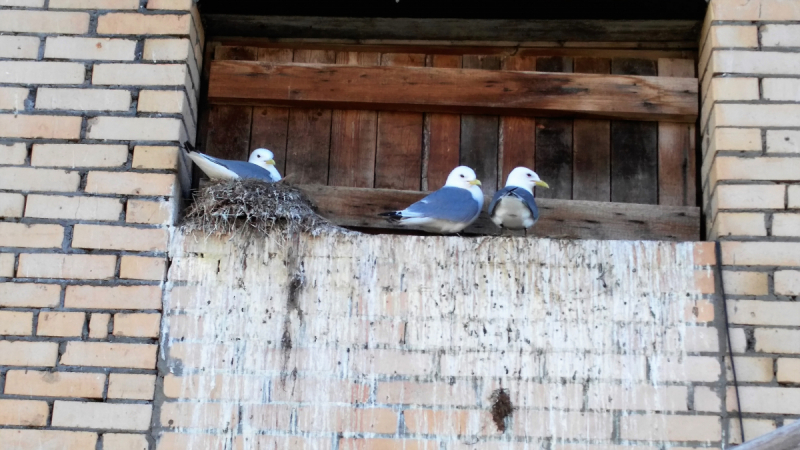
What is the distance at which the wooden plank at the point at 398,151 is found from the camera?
15.0ft

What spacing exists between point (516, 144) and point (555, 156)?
20cm

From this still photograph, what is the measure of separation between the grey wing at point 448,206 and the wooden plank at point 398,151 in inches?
13.2

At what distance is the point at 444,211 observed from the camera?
13.6 ft

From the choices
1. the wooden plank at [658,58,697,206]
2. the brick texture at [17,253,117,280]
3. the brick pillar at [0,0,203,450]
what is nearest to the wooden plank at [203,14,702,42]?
the brick pillar at [0,0,203,450]

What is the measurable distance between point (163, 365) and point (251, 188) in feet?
2.76

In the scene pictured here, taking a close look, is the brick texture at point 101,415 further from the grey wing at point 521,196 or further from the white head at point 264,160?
the grey wing at point 521,196

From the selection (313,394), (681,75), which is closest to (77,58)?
(313,394)

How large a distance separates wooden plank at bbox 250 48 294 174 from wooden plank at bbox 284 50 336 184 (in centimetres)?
3

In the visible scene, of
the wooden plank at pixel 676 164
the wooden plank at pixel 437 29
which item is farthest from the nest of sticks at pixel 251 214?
the wooden plank at pixel 676 164

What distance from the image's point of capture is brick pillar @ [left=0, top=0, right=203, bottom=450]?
3725 millimetres

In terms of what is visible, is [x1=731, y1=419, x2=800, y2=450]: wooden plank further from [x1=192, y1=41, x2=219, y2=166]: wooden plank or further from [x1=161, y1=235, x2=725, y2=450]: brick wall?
[x1=192, y1=41, x2=219, y2=166]: wooden plank

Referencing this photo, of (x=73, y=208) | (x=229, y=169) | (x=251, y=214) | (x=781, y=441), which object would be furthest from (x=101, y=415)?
(x=781, y=441)

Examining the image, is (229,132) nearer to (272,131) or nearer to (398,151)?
(272,131)

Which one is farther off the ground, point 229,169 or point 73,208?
point 229,169
